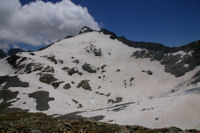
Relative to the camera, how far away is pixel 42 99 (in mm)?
65562

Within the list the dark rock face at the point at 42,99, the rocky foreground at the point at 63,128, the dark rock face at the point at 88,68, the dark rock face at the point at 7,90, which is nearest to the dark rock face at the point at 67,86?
the dark rock face at the point at 42,99

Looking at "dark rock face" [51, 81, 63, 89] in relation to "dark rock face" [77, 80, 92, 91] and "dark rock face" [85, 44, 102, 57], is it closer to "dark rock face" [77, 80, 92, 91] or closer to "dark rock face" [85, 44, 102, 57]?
"dark rock face" [77, 80, 92, 91]

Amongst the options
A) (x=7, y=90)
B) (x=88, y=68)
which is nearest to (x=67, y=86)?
(x=88, y=68)

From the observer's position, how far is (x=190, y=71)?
264 feet

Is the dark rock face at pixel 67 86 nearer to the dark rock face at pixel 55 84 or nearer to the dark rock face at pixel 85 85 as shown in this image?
the dark rock face at pixel 55 84

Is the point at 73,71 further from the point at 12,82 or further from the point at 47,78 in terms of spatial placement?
the point at 12,82

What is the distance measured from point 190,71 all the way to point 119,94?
44255mm

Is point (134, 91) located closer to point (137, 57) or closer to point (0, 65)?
point (137, 57)

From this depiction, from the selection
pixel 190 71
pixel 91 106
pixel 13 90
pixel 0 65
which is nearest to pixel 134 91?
pixel 91 106

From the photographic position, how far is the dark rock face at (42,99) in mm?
60353

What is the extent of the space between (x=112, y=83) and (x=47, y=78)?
144 feet

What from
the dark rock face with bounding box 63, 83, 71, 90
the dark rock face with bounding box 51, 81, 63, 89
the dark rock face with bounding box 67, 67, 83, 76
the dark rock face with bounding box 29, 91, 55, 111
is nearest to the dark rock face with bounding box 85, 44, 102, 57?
the dark rock face with bounding box 67, 67, 83, 76

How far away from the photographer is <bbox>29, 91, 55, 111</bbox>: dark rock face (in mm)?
60353

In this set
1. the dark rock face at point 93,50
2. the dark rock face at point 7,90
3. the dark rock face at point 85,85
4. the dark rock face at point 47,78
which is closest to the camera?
the dark rock face at point 7,90
